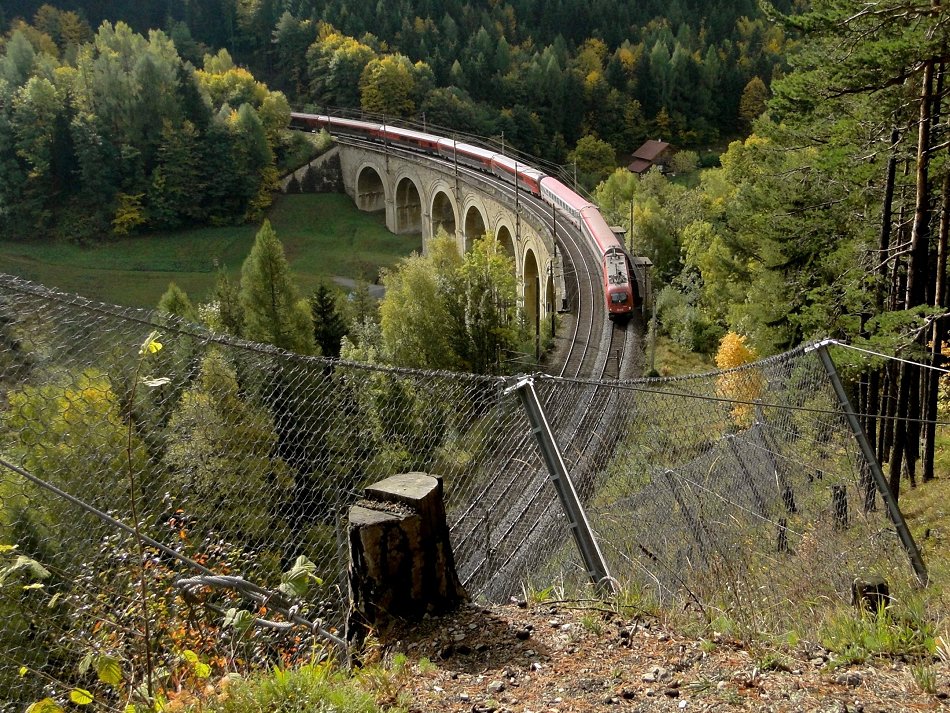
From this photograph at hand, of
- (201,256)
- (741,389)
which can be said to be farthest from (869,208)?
(201,256)

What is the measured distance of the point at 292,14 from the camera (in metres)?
86.8

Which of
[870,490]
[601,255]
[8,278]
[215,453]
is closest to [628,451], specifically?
[870,490]

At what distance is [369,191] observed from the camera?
211 feet

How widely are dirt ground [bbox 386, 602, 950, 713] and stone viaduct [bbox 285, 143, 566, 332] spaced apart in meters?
23.7

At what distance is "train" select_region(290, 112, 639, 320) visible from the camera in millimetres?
29484

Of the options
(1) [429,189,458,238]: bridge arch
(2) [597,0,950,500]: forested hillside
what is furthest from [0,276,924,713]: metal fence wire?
(1) [429,189,458,238]: bridge arch

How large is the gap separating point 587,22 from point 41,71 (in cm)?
6095

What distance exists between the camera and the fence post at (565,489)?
14.6ft

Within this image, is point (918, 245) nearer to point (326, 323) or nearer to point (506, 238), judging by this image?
point (326, 323)

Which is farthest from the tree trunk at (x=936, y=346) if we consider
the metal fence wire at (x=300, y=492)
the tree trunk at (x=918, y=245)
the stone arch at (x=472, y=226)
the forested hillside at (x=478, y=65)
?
the forested hillside at (x=478, y=65)

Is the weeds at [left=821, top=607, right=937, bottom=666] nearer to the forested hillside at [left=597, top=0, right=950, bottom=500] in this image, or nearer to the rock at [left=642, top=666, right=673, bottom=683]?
the rock at [left=642, top=666, right=673, bottom=683]

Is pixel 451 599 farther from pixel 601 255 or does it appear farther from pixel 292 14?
pixel 292 14

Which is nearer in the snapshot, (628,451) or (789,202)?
(628,451)

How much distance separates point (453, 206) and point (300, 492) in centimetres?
4619
